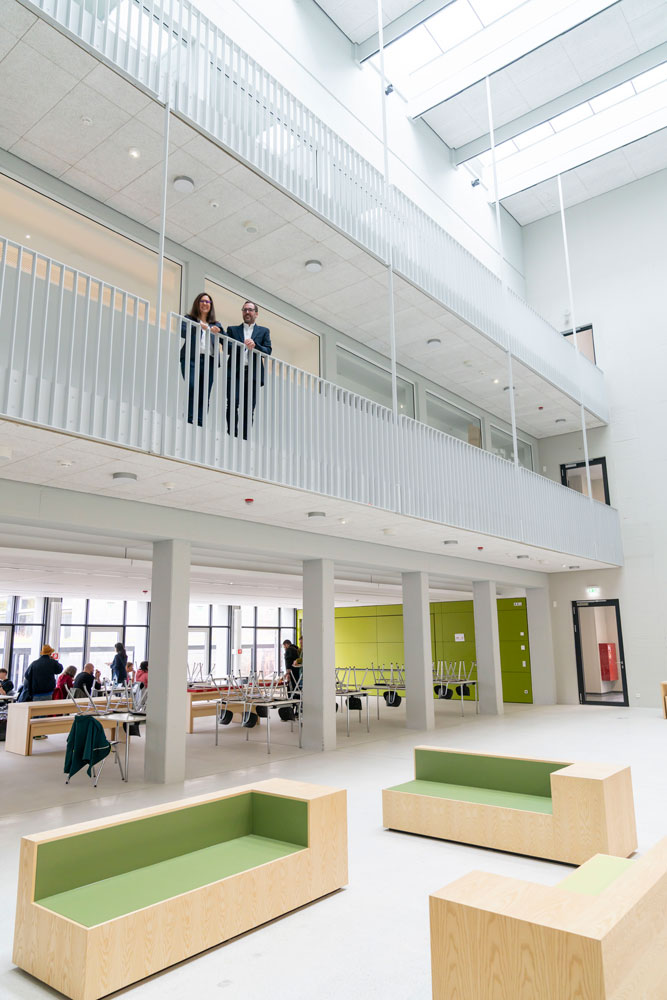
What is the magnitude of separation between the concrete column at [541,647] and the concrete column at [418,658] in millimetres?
5318

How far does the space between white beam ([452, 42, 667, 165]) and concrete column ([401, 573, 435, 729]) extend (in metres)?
10.0

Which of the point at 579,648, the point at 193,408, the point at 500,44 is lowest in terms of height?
the point at 579,648

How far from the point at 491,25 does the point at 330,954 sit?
1524 centimetres

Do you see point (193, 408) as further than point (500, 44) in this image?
No

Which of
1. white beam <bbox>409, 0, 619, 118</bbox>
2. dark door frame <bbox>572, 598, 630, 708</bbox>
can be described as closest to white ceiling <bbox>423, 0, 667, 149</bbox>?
white beam <bbox>409, 0, 619, 118</bbox>

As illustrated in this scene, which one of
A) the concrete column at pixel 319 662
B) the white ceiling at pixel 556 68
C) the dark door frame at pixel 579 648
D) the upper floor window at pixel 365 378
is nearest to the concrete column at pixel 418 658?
the concrete column at pixel 319 662

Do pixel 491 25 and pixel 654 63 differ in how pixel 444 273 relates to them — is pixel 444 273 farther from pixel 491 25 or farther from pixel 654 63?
pixel 654 63

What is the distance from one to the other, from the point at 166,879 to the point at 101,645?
65.0 ft

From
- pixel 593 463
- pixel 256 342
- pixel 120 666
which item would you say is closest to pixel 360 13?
pixel 256 342

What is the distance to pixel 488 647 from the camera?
48.2ft

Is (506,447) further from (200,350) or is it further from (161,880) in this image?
(161,880)

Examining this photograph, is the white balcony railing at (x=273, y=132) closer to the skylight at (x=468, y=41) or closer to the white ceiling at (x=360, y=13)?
the white ceiling at (x=360, y=13)

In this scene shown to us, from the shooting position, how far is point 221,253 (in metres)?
9.13

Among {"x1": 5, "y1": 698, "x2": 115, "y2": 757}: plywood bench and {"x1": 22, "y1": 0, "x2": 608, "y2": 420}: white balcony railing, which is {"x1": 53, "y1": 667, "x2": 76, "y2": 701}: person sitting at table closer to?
{"x1": 5, "y1": 698, "x2": 115, "y2": 757}: plywood bench
